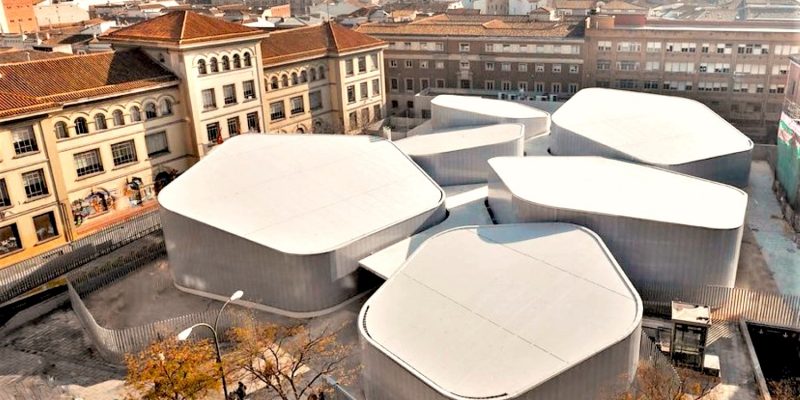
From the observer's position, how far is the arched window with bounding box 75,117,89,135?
2022 inches

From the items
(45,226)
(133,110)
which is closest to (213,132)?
(133,110)

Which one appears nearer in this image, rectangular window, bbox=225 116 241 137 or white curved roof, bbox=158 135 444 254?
white curved roof, bbox=158 135 444 254

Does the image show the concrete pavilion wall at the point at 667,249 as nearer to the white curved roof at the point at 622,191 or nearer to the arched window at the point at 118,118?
the white curved roof at the point at 622,191

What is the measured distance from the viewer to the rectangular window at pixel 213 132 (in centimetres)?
6075

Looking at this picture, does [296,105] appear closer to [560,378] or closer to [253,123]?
[253,123]

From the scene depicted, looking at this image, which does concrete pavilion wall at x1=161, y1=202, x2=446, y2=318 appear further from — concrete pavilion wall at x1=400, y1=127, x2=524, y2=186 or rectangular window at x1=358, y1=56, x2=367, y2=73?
rectangular window at x1=358, y1=56, x2=367, y2=73

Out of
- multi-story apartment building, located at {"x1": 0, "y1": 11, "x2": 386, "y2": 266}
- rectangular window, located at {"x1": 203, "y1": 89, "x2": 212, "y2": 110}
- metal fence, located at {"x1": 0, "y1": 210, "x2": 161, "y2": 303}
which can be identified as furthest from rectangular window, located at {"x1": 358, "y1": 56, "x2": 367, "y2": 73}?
metal fence, located at {"x1": 0, "y1": 210, "x2": 161, "y2": 303}

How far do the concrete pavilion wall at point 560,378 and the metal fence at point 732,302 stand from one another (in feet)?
27.0

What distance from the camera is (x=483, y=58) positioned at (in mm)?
81125

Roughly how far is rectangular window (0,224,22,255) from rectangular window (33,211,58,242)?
1.46 m

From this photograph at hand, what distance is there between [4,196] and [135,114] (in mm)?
13274

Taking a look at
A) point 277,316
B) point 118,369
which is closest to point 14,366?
point 118,369

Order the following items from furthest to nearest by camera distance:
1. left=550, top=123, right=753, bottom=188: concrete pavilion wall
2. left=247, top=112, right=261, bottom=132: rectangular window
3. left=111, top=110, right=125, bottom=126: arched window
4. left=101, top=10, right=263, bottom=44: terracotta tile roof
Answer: left=247, top=112, right=261, bottom=132: rectangular window < left=101, top=10, right=263, bottom=44: terracotta tile roof < left=111, top=110, right=125, bottom=126: arched window < left=550, top=123, right=753, bottom=188: concrete pavilion wall

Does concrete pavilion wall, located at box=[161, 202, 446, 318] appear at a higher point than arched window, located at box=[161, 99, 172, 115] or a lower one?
lower
